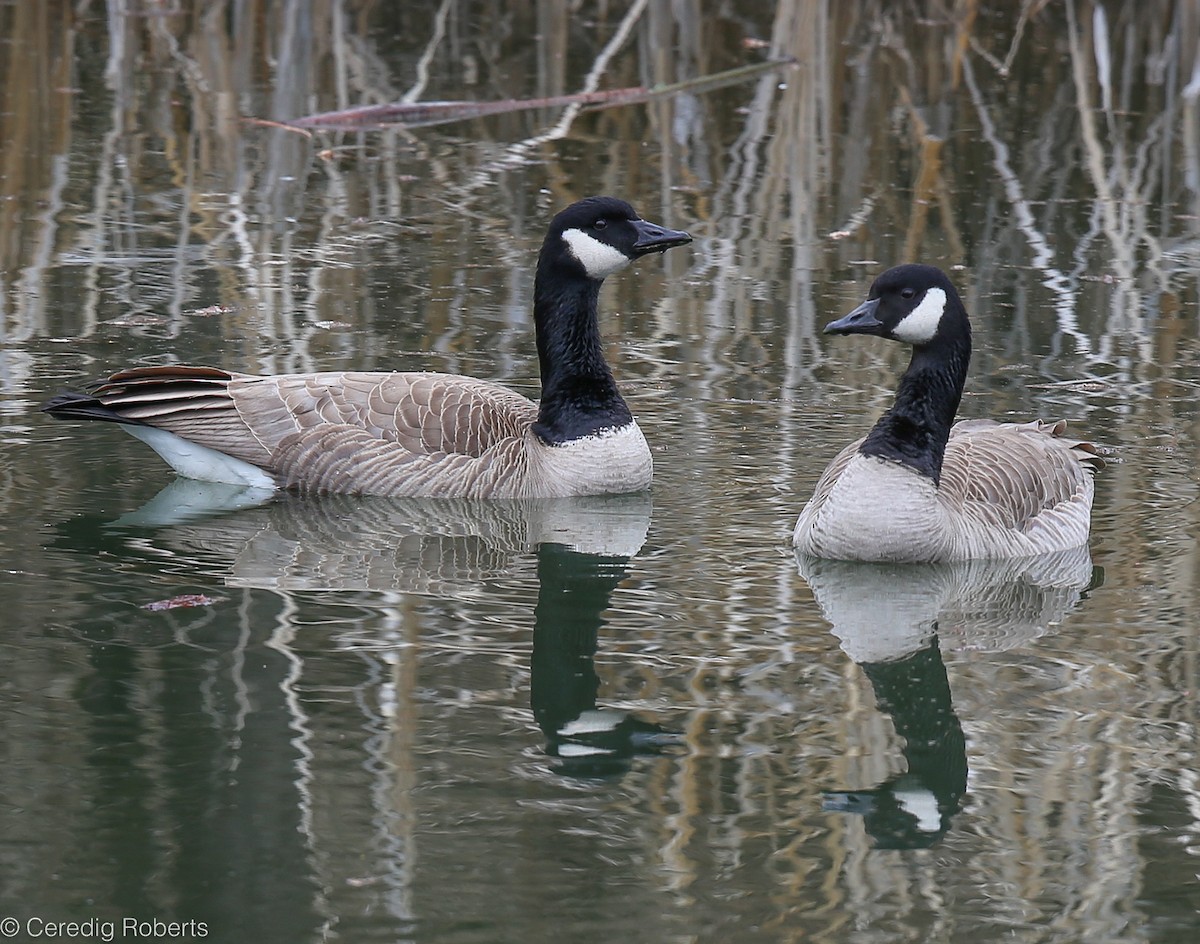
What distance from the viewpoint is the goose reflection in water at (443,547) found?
786 cm

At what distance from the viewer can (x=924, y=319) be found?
8852mm

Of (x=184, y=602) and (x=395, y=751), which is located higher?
(x=184, y=602)

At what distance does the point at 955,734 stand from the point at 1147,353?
570 cm

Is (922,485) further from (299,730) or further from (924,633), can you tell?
(299,730)

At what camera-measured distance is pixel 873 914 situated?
5.73 meters

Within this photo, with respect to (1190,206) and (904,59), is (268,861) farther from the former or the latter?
(904,59)

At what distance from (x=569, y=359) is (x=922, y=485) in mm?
2209

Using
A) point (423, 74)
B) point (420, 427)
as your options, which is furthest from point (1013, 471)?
point (423, 74)

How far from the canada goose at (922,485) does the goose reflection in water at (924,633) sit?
11cm

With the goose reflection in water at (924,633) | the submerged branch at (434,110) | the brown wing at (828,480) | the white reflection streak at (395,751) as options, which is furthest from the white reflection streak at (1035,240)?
the white reflection streak at (395,751)

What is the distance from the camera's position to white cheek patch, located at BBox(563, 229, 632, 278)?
1016 cm

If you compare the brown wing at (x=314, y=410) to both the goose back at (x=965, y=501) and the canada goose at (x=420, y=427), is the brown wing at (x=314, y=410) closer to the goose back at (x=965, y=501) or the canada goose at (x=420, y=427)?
the canada goose at (x=420, y=427)

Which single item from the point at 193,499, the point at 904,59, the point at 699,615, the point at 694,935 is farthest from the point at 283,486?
the point at 904,59

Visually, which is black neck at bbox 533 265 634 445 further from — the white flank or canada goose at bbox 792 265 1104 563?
the white flank
